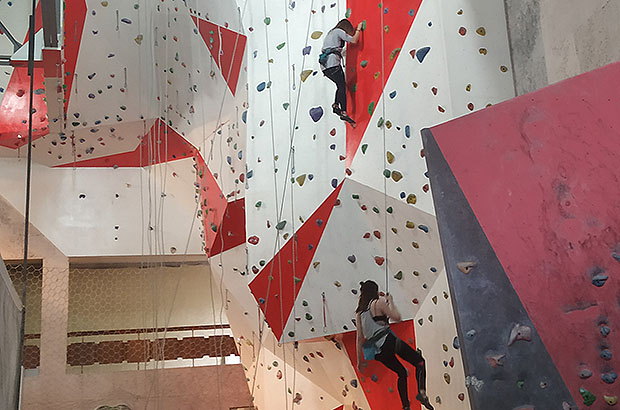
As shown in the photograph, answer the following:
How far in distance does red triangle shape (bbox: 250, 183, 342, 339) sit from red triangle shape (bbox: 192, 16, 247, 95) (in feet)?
4.69

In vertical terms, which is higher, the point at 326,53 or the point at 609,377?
the point at 326,53

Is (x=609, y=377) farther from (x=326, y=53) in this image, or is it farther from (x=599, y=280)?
(x=326, y=53)

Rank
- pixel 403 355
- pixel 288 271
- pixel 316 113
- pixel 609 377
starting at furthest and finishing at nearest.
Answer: pixel 288 271 < pixel 316 113 < pixel 403 355 < pixel 609 377

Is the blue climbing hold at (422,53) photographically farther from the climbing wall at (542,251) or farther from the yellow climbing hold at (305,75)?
the climbing wall at (542,251)

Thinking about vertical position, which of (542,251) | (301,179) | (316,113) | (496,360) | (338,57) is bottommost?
(496,360)

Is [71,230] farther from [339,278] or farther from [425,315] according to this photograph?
[425,315]

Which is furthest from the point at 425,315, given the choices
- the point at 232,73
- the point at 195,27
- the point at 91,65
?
the point at 91,65

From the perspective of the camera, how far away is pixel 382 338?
4.09m

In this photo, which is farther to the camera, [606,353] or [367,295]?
[367,295]

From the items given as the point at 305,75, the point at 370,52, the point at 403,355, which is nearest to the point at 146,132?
the point at 305,75

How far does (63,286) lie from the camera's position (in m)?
8.13

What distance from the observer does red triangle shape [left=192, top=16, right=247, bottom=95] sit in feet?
18.4

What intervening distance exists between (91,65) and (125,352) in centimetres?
396

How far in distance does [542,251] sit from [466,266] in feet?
0.93
